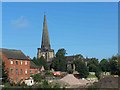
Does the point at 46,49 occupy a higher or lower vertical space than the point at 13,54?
higher

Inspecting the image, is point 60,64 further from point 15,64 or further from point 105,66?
point 15,64

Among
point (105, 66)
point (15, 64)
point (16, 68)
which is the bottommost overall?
point (16, 68)

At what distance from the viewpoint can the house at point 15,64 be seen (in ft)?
87.6

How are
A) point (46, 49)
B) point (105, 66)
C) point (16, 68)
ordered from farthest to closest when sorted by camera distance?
point (46, 49), point (105, 66), point (16, 68)

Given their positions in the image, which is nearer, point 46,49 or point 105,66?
point 105,66

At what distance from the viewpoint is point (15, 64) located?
1080 inches

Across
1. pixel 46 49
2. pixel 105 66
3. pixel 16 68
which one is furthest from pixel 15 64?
pixel 46 49

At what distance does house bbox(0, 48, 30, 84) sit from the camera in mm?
26703

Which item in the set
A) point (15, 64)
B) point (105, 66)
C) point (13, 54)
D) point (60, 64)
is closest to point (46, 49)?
point (60, 64)

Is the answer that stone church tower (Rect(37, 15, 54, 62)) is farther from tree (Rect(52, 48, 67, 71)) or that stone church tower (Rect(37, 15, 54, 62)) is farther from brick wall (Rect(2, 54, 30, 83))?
brick wall (Rect(2, 54, 30, 83))

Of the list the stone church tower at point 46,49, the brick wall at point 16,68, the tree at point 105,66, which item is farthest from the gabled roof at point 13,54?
→ the stone church tower at point 46,49

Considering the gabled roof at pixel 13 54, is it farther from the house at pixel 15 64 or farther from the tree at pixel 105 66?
the tree at pixel 105 66

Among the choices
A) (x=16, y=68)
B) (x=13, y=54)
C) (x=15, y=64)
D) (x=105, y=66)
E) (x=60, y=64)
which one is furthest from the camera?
(x=60, y=64)

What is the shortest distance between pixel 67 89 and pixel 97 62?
33.8 metres
